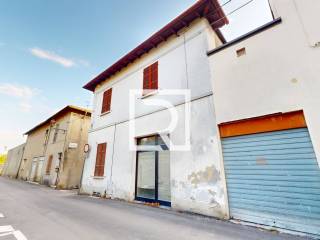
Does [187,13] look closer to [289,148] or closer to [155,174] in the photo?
[289,148]

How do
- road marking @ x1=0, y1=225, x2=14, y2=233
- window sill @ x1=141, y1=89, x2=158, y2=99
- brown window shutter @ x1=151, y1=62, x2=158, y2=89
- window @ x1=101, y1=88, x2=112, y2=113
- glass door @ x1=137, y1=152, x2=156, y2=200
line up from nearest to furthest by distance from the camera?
road marking @ x1=0, y1=225, x2=14, y2=233, glass door @ x1=137, y1=152, x2=156, y2=200, window sill @ x1=141, y1=89, x2=158, y2=99, brown window shutter @ x1=151, y1=62, x2=158, y2=89, window @ x1=101, y1=88, x2=112, y2=113

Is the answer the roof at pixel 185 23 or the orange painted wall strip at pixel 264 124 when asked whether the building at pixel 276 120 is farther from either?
the roof at pixel 185 23

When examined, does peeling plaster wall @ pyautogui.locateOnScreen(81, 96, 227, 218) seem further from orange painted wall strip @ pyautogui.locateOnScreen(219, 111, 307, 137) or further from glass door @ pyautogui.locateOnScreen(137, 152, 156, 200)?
orange painted wall strip @ pyautogui.locateOnScreen(219, 111, 307, 137)

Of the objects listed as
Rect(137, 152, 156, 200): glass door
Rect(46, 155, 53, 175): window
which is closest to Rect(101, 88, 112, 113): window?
Rect(137, 152, 156, 200): glass door

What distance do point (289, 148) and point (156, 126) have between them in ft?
14.5

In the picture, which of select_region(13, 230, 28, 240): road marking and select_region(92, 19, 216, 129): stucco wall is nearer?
select_region(13, 230, 28, 240): road marking

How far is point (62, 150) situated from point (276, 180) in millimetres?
14563

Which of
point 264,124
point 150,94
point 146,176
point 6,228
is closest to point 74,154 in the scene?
point 146,176

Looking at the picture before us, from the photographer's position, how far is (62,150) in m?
13.6

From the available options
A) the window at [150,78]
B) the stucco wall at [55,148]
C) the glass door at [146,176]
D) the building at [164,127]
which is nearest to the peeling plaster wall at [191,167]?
the building at [164,127]

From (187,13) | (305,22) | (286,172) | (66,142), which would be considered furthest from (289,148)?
(66,142)

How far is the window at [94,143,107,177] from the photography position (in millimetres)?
8784

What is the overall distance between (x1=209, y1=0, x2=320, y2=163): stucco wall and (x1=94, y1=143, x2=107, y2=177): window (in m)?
6.45

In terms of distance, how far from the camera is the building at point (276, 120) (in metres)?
3.71
